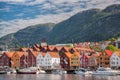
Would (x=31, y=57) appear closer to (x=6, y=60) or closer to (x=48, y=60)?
(x=48, y=60)

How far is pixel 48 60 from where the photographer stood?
137m

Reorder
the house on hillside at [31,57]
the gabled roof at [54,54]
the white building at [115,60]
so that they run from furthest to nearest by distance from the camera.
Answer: the house on hillside at [31,57], the gabled roof at [54,54], the white building at [115,60]

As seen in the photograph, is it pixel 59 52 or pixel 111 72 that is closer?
pixel 111 72

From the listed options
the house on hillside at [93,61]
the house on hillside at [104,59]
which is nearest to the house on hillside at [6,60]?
the house on hillside at [93,61]

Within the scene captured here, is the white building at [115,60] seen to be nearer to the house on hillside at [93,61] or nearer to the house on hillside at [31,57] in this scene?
the house on hillside at [93,61]

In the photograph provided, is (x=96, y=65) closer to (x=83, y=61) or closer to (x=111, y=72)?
(x=83, y=61)

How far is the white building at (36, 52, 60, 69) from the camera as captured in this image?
5340 inches

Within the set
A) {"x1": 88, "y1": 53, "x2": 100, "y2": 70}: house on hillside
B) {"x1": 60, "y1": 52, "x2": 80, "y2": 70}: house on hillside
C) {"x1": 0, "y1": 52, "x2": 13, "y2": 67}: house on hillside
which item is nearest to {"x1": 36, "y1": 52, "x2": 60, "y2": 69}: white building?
{"x1": 60, "y1": 52, "x2": 80, "y2": 70}: house on hillside

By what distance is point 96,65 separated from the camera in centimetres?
12912

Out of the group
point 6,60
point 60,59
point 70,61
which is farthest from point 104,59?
point 6,60

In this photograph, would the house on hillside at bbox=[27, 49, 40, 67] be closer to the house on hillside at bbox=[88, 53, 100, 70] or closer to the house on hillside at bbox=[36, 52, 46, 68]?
the house on hillside at bbox=[36, 52, 46, 68]

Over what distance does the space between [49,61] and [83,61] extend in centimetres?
1244

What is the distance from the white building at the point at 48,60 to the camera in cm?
13562

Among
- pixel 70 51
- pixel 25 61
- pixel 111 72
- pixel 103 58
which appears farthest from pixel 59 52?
pixel 111 72
